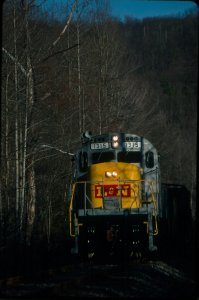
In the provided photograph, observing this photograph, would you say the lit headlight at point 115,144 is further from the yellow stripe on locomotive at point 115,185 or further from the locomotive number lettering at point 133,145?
the yellow stripe on locomotive at point 115,185

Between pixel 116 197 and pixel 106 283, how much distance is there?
4152 mm

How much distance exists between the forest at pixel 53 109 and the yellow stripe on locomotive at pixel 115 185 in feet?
7.97

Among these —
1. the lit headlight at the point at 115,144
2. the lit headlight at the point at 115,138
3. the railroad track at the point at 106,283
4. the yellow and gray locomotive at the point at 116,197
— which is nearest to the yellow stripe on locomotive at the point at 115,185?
the yellow and gray locomotive at the point at 116,197

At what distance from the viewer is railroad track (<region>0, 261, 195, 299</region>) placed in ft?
28.6

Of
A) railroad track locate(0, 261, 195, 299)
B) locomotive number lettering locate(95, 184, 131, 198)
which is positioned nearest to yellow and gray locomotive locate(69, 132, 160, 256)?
locomotive number lettering locate(95, 184, 131, 198)

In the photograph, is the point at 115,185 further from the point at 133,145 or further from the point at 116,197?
the point at 133,145

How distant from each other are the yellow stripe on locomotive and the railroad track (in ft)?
6.11

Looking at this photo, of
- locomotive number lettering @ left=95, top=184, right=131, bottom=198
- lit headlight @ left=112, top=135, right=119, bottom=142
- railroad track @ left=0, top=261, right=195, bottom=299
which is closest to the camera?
railroad track @ left=0, top=261, right=195, bottom=299

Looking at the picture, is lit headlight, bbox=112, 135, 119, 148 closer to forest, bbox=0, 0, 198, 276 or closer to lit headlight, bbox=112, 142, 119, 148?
lit headlight, bbox=112, 142, 119, 148

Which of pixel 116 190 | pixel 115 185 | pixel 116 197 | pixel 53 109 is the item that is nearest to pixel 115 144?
pixel 115 185

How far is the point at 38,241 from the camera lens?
19.0m

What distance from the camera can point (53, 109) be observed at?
2125 cm

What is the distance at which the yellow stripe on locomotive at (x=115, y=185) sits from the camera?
14055 millimetres

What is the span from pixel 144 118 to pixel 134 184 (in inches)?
729
